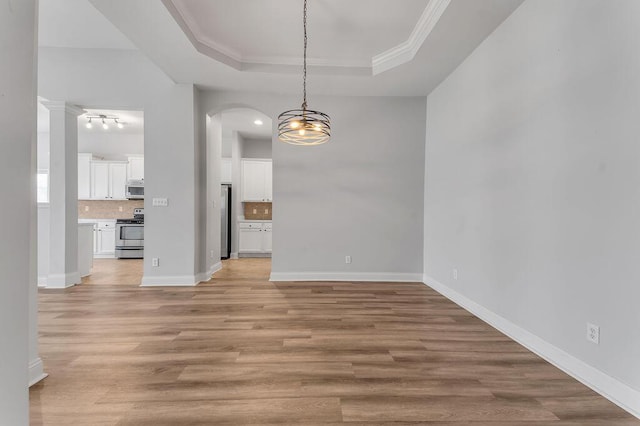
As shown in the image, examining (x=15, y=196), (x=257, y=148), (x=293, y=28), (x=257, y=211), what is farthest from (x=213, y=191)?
(x=15, y=196)

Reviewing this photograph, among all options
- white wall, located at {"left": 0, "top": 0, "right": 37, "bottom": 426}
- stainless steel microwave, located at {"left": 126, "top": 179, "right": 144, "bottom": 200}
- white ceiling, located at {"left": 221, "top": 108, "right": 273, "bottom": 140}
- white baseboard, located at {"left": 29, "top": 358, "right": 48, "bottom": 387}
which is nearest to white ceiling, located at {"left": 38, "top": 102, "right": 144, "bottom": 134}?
stainless steel microwave, located at {"left": 126, "top": 179, "right": 144, "bottom": 200}

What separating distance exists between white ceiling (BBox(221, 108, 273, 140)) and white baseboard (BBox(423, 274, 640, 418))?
16.6 feet

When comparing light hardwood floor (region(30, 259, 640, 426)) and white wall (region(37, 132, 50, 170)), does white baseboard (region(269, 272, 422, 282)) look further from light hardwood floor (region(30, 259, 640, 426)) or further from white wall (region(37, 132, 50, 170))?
white wall (region(37, 132, 50, 170))

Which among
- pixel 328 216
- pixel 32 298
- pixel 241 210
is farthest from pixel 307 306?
pixel 241 210

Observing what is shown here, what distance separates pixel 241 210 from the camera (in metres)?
7.43

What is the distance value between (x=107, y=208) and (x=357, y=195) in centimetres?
653

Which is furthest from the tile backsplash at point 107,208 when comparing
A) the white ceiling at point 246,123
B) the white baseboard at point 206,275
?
the white baseboard at point 206,275

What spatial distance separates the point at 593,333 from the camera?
74.9 inches

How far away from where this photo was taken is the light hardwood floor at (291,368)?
1.65 m

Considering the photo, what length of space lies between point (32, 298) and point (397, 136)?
4.58 metres

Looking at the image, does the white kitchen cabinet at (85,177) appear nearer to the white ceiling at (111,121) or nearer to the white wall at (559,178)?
the white ceiling at (111,121)

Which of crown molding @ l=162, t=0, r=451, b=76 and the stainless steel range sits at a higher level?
crown molding @ l=162, t=0, r=451, b=76

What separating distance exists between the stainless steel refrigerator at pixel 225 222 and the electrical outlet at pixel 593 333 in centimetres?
635

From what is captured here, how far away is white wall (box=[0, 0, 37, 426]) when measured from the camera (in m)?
0.84
